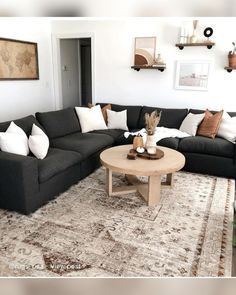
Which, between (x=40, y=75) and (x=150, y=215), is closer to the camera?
(x=150, y=215)

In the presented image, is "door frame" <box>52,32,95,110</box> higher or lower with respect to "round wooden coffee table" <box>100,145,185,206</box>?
higher

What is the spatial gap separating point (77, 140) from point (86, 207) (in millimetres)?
1167

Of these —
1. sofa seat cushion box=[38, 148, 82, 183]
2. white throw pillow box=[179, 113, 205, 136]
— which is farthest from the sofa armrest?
white throw pillow box=[179, 113, 205, 136]

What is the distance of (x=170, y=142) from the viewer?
358cm

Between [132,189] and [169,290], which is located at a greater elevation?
[169,290]

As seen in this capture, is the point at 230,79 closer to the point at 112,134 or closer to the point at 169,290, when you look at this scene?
the point at 112,134

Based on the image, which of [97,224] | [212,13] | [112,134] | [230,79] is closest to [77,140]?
[112,134]

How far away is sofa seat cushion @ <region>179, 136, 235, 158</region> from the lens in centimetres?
331

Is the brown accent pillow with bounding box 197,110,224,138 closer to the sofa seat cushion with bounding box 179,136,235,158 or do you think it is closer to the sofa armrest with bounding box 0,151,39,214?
the sofa seat cushion with bounding box 179,136,235,158

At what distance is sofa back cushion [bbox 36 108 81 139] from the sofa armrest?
1.18 m

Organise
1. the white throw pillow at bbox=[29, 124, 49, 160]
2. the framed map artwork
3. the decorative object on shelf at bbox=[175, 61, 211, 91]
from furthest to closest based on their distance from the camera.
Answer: the decorative object on shelf at bbox=[175, 61, 211, 91] → the framed map artwork → the white throw pillow at bbox=[29, 124, 49, 160]

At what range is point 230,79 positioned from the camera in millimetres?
4117

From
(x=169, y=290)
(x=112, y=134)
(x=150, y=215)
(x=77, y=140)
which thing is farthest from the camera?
(x=112, y=134)

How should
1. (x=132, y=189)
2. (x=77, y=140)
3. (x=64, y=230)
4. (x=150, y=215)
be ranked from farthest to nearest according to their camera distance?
(x=77, y=140), (x=132, y=189), (x=150, y=215), (x=64, y=230)
